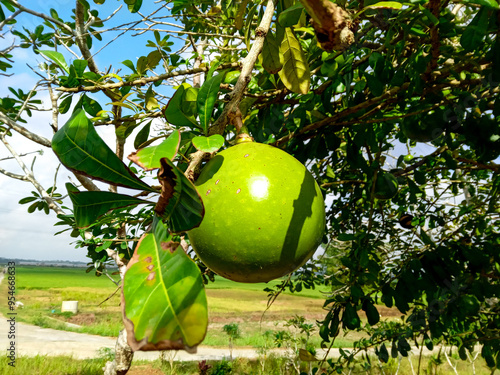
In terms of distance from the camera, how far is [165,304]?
36 centimetres

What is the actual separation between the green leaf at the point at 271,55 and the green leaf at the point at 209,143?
0.36m

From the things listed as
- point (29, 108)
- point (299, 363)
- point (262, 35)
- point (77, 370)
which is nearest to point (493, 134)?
point (262, 35)

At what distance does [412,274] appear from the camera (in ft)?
5.49

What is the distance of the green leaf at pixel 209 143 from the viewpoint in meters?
0.53

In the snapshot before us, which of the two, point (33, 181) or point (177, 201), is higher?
point (33, 181)

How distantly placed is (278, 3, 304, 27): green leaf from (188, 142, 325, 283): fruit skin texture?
9.9 inches

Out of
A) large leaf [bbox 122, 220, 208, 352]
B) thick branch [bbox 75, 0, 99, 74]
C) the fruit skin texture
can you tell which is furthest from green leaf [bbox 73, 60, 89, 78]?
thick branch [bbox 75, 0, 99, 74]

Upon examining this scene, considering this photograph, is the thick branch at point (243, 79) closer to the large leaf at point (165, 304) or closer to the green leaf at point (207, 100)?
the green leaf at point (207, 100)

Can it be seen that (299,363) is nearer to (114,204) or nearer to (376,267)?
(376,267)

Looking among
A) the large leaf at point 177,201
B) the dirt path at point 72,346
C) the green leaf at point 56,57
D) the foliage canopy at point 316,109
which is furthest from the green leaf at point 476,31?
the dirt path at point 72,346

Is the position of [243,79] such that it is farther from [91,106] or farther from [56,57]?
[91,106]

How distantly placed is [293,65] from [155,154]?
50cm

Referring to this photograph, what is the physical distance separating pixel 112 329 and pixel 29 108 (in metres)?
14.9

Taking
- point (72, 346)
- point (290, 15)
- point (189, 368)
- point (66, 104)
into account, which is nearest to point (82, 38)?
point (66, 104)
